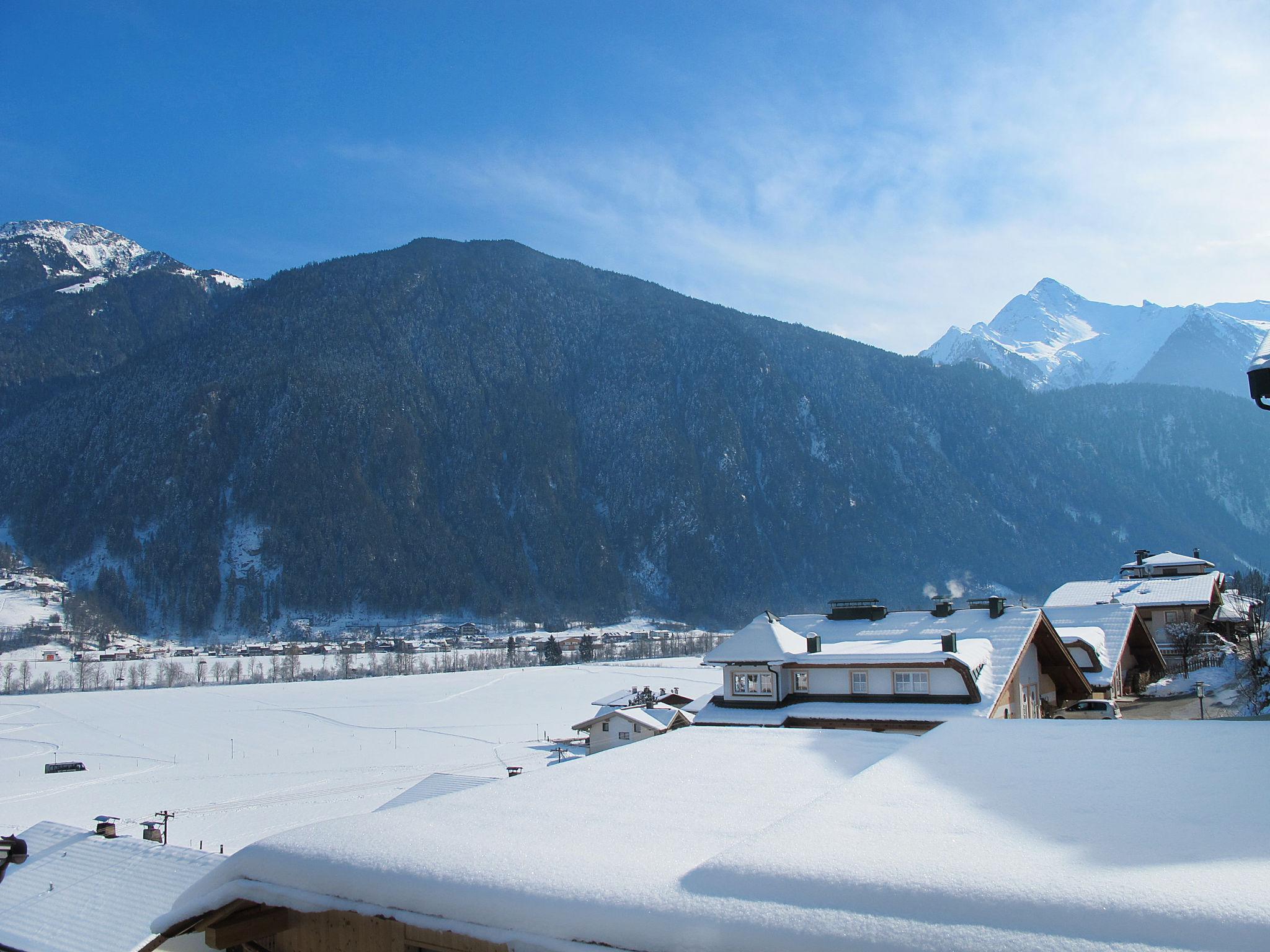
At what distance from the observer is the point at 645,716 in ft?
158

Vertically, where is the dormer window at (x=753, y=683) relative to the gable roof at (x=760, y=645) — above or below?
below

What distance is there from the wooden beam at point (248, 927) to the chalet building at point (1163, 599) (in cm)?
4490

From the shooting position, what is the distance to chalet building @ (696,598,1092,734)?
24.1m

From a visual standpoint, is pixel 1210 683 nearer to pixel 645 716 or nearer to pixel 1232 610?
pixel 1232 610

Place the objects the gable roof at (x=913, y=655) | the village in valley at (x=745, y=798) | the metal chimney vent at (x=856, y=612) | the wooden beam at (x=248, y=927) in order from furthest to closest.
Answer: the metal chimney vent at (x=856, y=612)
the gable roof at (x=913, y=655)
the wooden beam at (x=248, y=927)
the village in valley at (x=745, y=798)

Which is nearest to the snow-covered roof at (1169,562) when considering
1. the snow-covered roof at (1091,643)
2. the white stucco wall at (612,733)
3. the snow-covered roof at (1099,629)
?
the snow-covered roof at (1099,629)

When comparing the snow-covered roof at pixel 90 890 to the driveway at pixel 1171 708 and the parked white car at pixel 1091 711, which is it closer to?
the parked white car at pixel 1091 711

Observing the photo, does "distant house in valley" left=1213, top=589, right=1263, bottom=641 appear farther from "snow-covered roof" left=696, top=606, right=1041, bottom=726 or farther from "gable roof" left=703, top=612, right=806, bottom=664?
"gable roof" left=703, top=612, right=806, bottom=664

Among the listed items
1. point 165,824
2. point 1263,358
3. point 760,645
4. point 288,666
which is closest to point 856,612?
point 760,645

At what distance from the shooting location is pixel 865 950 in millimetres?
3582

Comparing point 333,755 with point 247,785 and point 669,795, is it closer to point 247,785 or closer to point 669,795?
point 247,785

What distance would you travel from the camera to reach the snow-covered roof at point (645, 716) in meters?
47.1

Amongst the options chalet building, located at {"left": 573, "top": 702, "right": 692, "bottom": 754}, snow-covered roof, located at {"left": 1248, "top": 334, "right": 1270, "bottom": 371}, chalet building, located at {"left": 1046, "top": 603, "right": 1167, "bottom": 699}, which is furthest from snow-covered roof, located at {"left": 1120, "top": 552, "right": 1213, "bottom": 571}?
snow-covered roof, located at {"left": 1248, "top": 334, "right": 1270, "bottom": 371}

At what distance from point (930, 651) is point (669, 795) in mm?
20006
